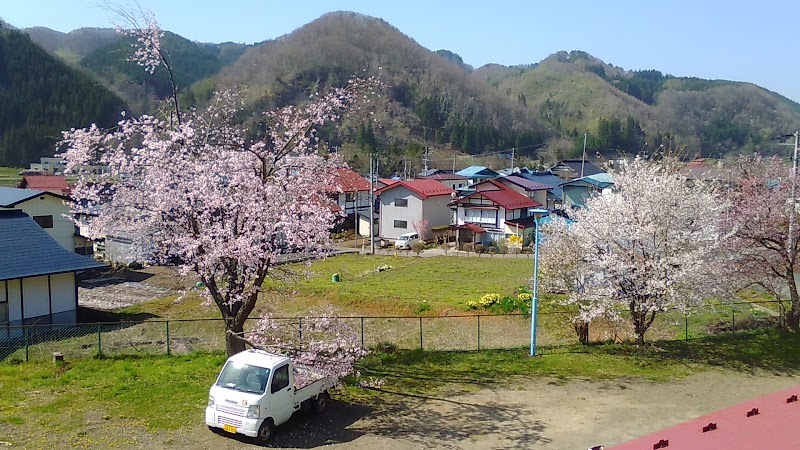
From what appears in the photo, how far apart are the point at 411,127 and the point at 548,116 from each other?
58884mm

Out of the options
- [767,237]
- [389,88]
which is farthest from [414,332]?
[389,88]

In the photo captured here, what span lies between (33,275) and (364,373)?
11.5m

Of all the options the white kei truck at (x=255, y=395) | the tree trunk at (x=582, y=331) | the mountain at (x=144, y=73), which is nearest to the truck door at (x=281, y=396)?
the white kei truck at (x=255, y=395)

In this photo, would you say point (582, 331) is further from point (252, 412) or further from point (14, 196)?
point (14, 196)

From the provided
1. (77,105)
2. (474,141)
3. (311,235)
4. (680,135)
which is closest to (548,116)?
(680,135)

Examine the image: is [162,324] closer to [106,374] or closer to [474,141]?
[106,374]

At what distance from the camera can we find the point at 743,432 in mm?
6148

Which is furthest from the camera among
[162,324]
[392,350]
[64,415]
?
[162,324]

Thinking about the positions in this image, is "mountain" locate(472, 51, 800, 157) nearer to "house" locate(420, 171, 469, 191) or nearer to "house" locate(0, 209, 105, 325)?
"house" locate(420, 171, 469, 191)

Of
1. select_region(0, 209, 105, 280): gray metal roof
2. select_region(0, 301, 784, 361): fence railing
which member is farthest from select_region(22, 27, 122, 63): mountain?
select_region(0, 301, 784, 361): fence railing

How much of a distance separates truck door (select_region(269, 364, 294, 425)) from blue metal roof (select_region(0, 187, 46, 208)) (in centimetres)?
2357

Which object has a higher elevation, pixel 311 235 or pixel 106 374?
pixel 311 235

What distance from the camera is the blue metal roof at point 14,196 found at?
1120 inches

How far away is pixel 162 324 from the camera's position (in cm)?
2052
